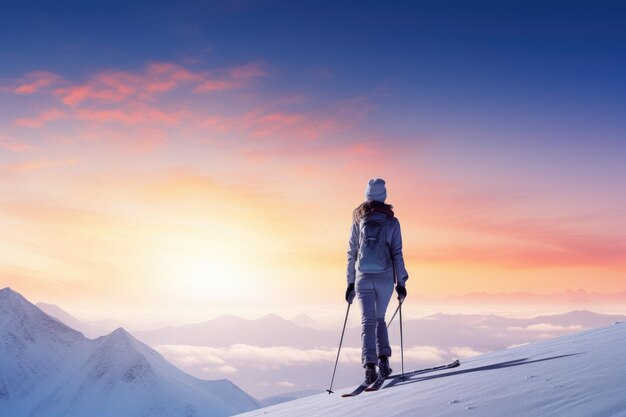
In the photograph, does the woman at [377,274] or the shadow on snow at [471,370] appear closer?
the shadow on snow at [471,370]

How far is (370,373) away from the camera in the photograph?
367 inches

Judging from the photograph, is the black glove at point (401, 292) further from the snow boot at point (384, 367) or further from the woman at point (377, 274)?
the snow boot at point (384, 367)

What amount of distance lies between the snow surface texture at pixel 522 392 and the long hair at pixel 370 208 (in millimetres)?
3046

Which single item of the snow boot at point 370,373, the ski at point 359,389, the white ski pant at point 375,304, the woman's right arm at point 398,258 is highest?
the woman's right arm at point 398,258

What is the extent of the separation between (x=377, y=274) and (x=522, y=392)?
4.73 meters

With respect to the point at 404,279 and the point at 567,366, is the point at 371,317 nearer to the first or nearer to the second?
the point at 404,279

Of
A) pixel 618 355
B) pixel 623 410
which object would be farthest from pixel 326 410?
pixel 623 410

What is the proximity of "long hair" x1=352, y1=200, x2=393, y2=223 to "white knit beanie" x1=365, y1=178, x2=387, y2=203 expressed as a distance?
10 cm

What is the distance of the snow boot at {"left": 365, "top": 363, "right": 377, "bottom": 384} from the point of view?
30.4 feet

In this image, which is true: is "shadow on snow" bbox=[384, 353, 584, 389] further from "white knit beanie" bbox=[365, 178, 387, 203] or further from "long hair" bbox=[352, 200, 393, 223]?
"white knit beanie" bbox=[365, 178, 387, 203]

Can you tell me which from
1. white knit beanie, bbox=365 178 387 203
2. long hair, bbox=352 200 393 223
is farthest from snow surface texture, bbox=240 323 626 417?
white knit beanie, bbox=365 178 387 203

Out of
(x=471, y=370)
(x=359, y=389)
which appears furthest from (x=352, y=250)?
(x=471, y=370)

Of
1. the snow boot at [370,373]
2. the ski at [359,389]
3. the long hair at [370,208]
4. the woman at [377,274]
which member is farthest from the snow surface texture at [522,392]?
the long hair at [370,208]

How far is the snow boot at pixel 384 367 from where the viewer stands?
957 centimetres
